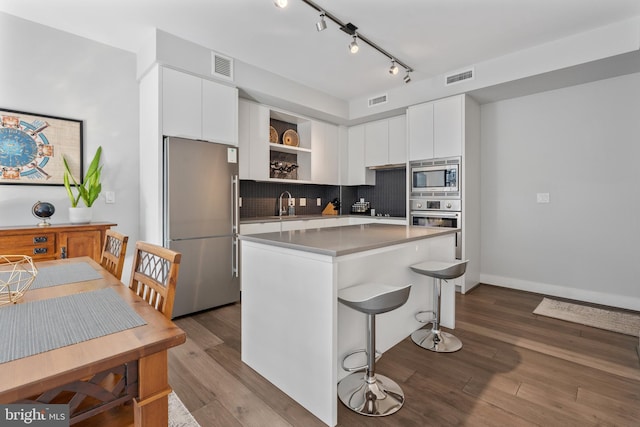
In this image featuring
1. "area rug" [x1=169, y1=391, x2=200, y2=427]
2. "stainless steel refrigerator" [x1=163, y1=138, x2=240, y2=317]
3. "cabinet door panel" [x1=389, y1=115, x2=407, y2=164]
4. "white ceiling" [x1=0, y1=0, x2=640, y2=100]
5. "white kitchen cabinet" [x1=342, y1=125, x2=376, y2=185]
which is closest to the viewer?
"area rug" [x1=169, y1=391, x2=200, y2=427]

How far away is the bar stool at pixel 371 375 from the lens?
66.2 inches

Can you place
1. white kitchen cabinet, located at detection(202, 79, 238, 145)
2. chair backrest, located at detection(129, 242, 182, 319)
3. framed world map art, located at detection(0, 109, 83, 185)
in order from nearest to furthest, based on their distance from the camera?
chair backrest, located at detection(129, 242, 182, 319), framed world map art, located at detection(0, 109, 83, 185), white kitchen cabinet, located at detection(202, 79, 238, 145)

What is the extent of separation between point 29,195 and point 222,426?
280cm

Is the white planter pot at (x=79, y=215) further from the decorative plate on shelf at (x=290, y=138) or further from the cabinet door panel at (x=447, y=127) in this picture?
the cabinet door panel at (x=447, y=127)

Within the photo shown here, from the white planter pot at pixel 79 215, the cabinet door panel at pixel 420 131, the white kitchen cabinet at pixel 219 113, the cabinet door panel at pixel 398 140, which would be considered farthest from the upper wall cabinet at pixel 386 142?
the white planter pot at pixel 79 215

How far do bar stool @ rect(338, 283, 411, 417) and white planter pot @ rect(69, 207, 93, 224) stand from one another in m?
2.62

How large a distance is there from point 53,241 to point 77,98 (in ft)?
4.82

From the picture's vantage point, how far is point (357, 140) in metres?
5.33

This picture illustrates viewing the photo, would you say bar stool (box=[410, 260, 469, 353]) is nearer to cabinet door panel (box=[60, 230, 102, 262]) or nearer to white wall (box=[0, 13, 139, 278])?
cabinet door panel (box=[60, 230, 102, 262])

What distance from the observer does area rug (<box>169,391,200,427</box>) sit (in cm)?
163

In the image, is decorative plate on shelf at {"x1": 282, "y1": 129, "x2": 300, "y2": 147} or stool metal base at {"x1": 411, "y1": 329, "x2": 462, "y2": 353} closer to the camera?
stool metal base at {"x1": 411, "y1": 329, "x2": 462, "y2": 353}

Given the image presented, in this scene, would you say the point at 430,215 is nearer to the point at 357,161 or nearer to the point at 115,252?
the point at 357,161

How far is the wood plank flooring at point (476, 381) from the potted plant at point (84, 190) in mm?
1460

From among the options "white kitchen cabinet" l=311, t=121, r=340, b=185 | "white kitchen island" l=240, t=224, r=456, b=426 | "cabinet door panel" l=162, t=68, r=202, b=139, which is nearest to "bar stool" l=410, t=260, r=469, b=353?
"white kitchen island" l=240, t=224, r=456, b=426
